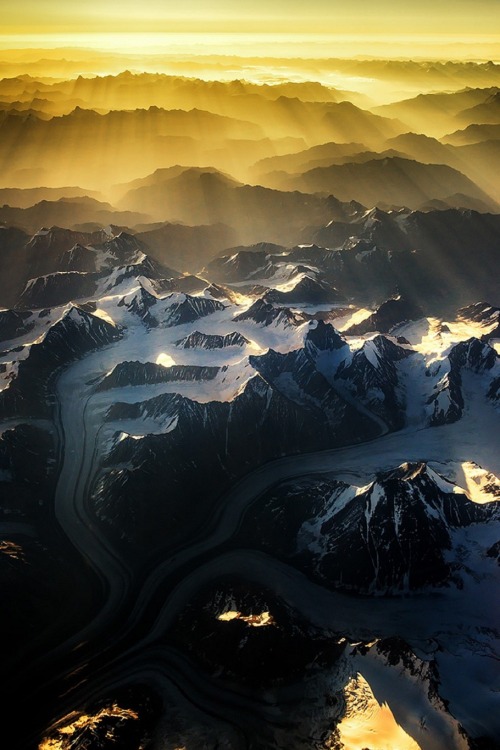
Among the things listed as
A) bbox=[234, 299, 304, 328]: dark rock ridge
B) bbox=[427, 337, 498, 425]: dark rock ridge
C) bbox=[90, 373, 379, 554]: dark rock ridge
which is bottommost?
bbox=[90, 373, 379, 554]: dark rock ridge

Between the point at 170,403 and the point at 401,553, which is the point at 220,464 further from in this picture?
the point at 401,553

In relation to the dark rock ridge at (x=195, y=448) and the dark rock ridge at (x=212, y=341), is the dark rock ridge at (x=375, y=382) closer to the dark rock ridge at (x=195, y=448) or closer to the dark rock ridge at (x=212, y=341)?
the dark rock ridge at (x=195, y=448)

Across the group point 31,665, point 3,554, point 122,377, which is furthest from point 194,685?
point 122,377

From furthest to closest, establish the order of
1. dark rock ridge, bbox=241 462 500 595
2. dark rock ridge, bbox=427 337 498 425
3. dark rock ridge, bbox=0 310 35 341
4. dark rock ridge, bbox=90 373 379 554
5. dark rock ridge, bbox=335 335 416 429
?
dark rock ridge, bbox=0 310 35 341 < dark rock ridge, bbox=335 335 416 429 < dark rock ridge, bbox=427 337 498 425 < dark rock ridge, bbox=90 373 379 554 < dark rock ridge, bbox=241 462 500 595

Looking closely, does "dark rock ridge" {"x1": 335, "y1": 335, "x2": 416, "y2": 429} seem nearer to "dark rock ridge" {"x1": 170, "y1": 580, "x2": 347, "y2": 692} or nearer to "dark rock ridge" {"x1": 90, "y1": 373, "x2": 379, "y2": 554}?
"dark rock ridge" {"x1": 90, "y1": 373, "x2": 379, "y2": 554}

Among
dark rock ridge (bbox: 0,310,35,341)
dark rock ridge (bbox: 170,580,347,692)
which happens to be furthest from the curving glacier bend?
dark rock ridge (bbox: 0,310,35,341)

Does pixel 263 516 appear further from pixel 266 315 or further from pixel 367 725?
pixel 266 315
